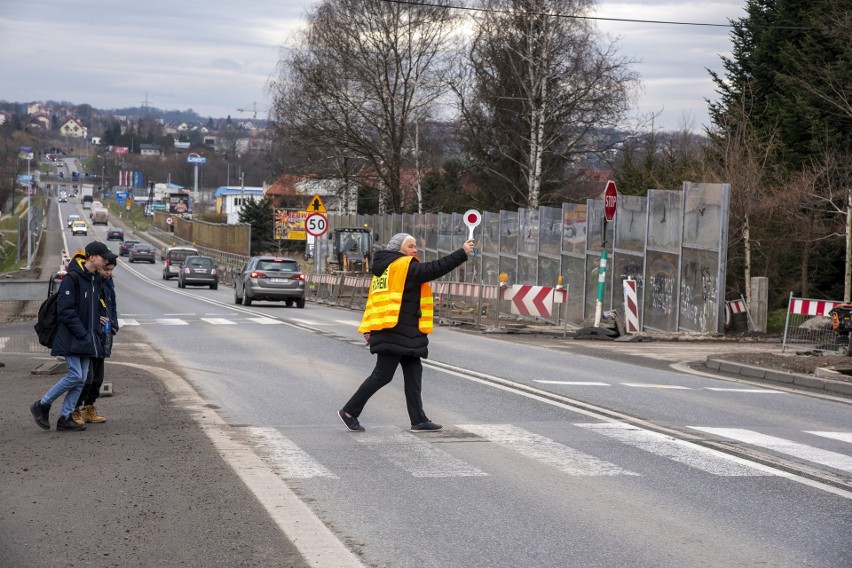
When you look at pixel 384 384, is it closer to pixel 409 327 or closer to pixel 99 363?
pixel 409 327

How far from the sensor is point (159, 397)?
43.4 ft

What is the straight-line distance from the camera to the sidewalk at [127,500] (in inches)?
244

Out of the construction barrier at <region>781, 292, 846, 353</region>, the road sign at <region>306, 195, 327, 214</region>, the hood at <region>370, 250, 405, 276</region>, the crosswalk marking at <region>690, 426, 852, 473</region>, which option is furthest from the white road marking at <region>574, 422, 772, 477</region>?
the road sign at <region>306, 195, 327, 214</region>

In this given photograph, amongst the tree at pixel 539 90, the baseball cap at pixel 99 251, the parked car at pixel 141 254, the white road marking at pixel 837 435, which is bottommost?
the parked car at pixel 141 254

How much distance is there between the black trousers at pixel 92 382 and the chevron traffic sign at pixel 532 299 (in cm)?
1787

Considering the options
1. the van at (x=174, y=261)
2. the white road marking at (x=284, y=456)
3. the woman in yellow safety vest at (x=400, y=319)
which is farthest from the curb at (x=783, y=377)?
the van at (x=174, y=261)

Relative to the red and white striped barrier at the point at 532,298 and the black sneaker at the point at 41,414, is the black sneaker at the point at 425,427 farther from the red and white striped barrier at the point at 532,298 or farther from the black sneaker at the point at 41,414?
the red and white striped barrier at the point at 532,298

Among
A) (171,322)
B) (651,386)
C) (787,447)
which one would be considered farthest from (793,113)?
(787,447)

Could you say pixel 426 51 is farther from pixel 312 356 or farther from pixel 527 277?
pixel 312 356

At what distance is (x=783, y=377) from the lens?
1711 cm

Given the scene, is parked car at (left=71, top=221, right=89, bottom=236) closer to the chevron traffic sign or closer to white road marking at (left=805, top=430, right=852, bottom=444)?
the chevron traffic sign

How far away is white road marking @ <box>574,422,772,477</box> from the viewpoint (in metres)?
8.95

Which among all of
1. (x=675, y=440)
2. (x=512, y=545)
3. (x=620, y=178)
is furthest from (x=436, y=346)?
(x=620, y=178)

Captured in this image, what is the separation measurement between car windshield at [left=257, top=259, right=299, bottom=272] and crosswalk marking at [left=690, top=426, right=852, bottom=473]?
89.5 ft
